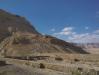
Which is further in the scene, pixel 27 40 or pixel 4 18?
pixel 4 18

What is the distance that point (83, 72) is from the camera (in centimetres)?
1517

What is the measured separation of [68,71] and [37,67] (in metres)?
5.03

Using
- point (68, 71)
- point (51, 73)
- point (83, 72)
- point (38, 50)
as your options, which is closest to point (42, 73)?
point (51, 73)

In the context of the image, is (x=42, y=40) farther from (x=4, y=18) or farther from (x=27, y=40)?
(x=4, y=18)

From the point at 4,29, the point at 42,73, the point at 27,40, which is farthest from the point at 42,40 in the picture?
the point at 42,73

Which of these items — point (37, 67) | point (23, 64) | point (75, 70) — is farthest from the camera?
point (23, 64)

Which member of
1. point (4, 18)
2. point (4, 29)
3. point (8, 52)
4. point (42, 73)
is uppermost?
point (4, 18)

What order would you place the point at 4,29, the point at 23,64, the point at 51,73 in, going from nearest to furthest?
the point at 51,73, the point at 23,64, the point at 4,29

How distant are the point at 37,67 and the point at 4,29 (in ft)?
206

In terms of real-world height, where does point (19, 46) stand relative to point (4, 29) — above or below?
below

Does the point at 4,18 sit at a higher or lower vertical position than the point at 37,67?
higher

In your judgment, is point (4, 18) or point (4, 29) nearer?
point (4, 29)

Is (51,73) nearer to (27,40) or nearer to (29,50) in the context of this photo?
(29,50)

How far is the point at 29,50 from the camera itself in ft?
185
